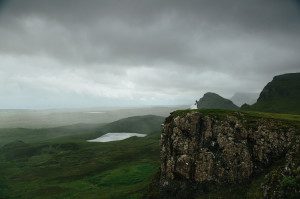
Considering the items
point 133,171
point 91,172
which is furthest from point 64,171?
point 133,171

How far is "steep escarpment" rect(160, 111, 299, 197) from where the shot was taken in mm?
61594

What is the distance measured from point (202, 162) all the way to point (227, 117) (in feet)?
30.1

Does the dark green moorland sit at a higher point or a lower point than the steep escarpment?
lower

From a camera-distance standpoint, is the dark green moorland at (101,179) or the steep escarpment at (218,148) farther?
the dark green moorland at (101,179)

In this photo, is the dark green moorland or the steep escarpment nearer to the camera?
the steep escarpment

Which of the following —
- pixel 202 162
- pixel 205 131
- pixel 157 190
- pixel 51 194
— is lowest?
pixel 51 194

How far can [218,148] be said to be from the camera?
65.9 meters

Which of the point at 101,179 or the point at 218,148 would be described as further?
the point at 101,179

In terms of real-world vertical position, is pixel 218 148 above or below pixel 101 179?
above

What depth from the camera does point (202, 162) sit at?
6575 cm

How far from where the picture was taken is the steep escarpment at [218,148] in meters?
61.6

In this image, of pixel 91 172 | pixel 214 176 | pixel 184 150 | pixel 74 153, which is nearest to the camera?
pixel 214 176

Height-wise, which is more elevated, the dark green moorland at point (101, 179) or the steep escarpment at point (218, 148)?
the steep escarpment at point (218, 148)

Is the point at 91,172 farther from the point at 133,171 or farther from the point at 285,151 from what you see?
the point at 285,151
